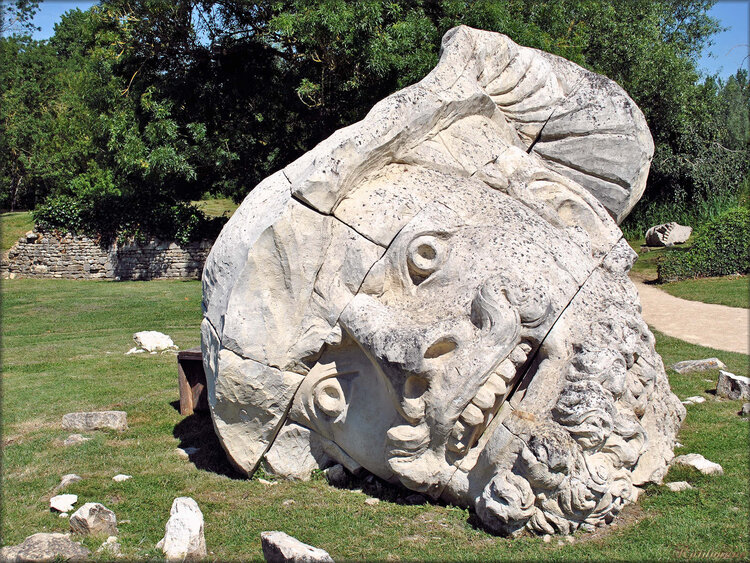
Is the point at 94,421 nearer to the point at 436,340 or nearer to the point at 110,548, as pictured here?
the point at 110,548

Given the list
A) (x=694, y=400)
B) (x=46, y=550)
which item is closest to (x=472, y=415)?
(x=46, y=550)

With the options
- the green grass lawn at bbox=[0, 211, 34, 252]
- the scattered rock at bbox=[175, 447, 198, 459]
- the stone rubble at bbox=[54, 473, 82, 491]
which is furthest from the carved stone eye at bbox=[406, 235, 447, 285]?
the green grass lawn at bbox=[0, 211, 34, 252]

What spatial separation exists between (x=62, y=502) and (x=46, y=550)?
74cm

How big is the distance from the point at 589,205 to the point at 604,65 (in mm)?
12020

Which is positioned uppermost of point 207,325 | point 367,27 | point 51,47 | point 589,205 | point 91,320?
point 51,47

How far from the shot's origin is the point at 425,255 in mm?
4176

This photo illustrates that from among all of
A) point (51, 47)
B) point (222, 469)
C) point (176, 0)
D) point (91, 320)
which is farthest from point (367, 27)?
point (51, 47)

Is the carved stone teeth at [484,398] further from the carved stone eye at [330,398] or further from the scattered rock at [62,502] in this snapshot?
the scattered rock at [62,502]

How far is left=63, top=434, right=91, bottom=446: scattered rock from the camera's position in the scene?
515 cm

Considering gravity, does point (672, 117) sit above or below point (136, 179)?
above

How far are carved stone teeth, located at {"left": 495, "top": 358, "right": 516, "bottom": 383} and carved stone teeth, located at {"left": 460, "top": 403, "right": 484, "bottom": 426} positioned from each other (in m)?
0.23

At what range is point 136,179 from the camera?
15680 millimetres

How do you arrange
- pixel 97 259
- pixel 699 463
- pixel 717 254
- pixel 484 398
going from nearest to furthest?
pixel 484 398 → pixel 699 463 → pixel 717 254 → pixel 97 259

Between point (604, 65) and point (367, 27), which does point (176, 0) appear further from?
point (604, 65)
